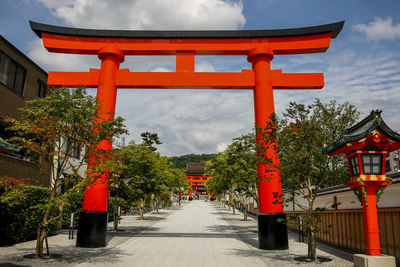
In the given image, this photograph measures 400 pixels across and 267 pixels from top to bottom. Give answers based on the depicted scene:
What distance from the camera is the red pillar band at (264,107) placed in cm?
1197

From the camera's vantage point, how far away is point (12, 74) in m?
15.5

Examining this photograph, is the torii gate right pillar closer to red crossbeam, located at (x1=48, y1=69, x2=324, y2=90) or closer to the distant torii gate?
the distant torii gate

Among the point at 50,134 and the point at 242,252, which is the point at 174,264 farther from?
the point at 50,134

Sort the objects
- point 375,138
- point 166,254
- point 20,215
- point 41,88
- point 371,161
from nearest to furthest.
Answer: point 375,138 < point 371,161 < point 166,254 < point 20,215 < point 41,88

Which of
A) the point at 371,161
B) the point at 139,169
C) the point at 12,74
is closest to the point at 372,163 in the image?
the point at 371,161

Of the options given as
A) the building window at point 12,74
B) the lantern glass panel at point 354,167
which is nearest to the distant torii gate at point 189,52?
the building window at point 12,74

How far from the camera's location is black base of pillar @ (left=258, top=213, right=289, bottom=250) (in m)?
11.6

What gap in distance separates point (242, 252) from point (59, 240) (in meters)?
8.56

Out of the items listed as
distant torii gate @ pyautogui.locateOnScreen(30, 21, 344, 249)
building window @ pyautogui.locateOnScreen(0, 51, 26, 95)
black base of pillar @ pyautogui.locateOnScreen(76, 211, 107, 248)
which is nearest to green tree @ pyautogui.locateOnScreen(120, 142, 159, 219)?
distant torii gate @ pyautogui.locateOnScreen(30, 21, 344, 249)

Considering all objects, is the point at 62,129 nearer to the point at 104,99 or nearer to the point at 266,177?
the point at 104,99

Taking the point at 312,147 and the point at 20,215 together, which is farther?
the point at 20,215

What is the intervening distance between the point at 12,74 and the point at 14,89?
0.79 m

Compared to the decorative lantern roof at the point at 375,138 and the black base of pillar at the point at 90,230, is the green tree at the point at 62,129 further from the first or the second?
the decorative lantern roof at the point at 375,138

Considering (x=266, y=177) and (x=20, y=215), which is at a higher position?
(x=266, y=177)
